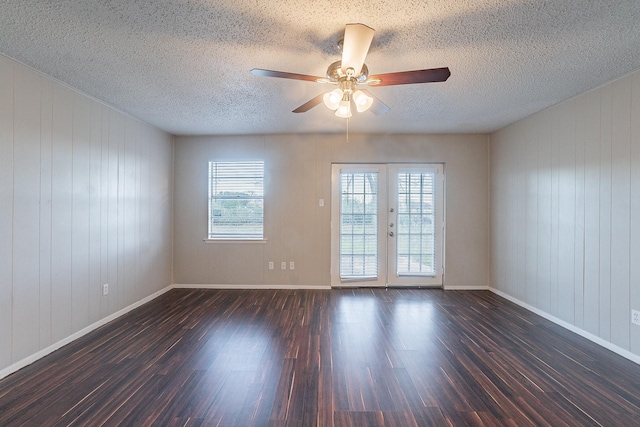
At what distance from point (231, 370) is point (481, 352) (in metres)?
2.19

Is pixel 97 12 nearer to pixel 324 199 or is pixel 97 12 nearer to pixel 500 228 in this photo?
pixel 324 199

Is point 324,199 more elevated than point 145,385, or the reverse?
point 324,199

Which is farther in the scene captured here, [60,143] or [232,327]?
[232,327]

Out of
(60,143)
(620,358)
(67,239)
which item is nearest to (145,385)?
(67,239)

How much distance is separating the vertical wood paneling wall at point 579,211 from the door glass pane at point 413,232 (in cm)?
105

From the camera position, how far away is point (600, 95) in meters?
2.69

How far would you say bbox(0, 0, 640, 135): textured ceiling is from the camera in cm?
168

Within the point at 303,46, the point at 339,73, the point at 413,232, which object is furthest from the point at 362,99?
the point at 413,232

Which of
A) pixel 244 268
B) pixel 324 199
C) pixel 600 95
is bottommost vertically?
pixel 244 268

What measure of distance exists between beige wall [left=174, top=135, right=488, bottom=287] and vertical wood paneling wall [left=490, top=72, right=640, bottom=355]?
47cm

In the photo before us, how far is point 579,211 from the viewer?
2.92 m

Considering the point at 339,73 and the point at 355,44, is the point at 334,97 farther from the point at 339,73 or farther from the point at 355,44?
the point at 355,44

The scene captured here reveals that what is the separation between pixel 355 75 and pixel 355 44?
27 centimetres

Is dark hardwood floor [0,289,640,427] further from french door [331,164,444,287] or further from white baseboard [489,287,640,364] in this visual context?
french door [331,164,444,287]
